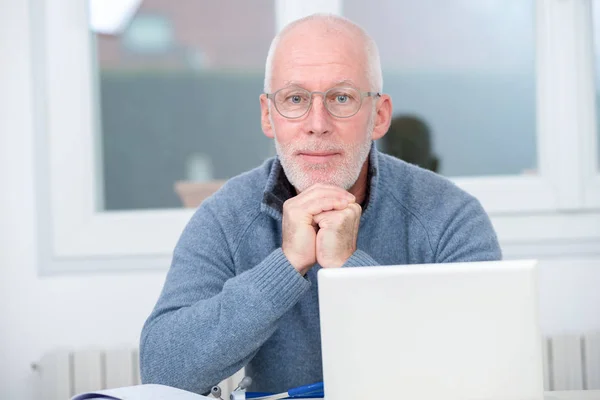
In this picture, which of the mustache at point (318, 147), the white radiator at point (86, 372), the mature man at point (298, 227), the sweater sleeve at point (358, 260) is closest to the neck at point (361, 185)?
the mature man at point (298, 227)

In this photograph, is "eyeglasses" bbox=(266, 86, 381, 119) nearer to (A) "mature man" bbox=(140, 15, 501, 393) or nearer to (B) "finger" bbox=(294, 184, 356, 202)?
(A) "mature man" bbox=(140, 15, 501, 393)

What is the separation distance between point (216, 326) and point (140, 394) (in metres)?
0.33

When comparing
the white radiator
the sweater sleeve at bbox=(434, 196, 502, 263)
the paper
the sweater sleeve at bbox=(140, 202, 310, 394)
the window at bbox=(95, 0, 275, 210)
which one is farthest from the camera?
the window at bbox=(95, 0, 275, 210)

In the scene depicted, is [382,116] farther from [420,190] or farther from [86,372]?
[86,372]

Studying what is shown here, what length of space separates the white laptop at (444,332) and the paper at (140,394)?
281 mm

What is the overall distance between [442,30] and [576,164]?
67cm

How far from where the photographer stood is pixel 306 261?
4.75 ft

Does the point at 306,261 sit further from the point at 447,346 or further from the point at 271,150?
the point at 271,150

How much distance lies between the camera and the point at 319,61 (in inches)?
61.7

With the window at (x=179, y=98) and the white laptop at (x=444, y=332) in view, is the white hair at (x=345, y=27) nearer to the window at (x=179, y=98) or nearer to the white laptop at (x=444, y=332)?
the white laptop at (x=444, y=332)

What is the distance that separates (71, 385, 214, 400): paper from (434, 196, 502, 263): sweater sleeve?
70 cm

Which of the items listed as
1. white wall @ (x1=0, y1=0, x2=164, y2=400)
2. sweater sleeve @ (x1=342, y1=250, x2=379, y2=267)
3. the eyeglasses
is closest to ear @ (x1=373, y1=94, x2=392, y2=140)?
the eyeglasses

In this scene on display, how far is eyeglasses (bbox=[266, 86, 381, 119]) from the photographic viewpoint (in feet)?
5.15

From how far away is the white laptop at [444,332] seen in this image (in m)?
0.92
